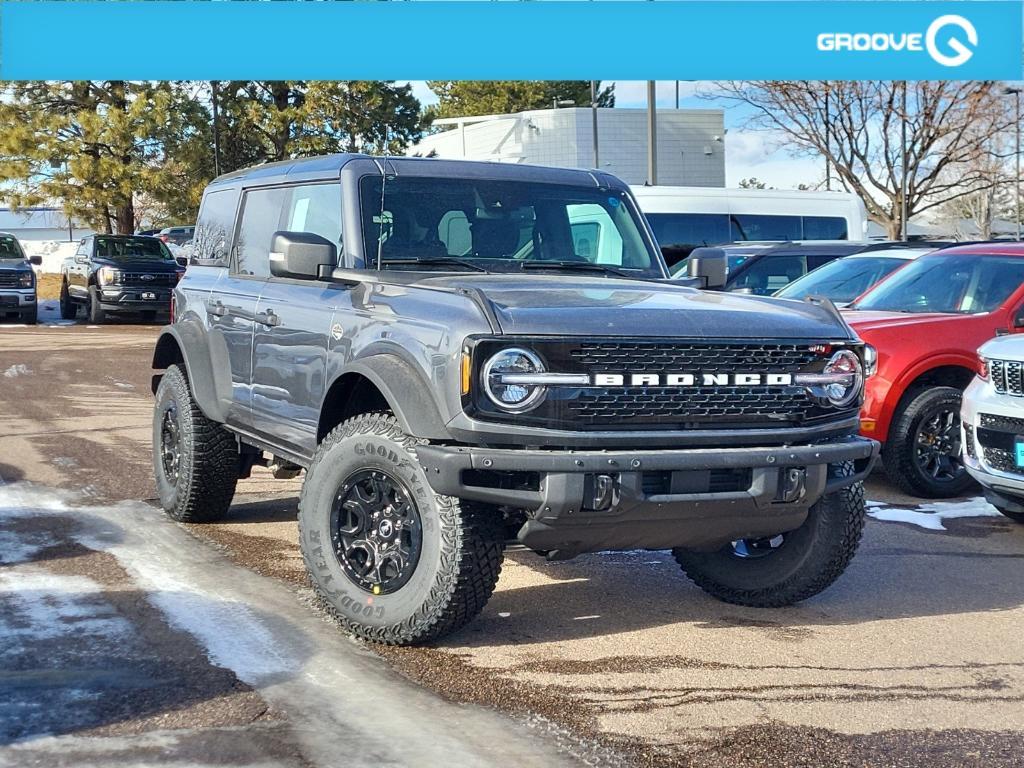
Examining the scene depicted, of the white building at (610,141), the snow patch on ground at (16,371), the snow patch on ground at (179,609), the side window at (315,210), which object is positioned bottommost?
the snow patch on ground at (179,609)

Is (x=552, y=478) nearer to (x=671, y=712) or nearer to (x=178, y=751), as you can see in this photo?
(x=671, y=712)

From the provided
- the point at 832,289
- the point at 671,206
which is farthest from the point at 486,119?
the point at 832,289

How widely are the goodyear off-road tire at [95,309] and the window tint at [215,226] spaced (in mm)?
19119

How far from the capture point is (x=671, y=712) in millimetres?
4555

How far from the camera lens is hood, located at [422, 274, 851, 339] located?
16.3 ft

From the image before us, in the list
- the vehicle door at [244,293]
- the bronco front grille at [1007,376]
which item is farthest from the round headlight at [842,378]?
the vehicle door at [244,293]

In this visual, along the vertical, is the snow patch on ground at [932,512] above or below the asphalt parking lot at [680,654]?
below

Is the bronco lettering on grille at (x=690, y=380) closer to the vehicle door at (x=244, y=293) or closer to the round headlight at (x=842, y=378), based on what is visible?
the round headlight at (x=842, y=378)

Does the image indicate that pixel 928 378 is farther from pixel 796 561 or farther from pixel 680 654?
pixel 680 654

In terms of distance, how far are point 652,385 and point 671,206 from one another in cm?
1977

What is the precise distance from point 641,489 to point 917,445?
467 centimetres

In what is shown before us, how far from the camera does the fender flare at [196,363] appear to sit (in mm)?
7154

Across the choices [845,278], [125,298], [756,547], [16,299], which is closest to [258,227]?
[756,547]

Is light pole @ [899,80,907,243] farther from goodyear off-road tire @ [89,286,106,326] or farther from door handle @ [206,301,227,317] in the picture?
door handle @ [206,301,227,317]
